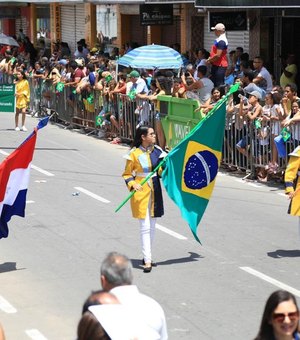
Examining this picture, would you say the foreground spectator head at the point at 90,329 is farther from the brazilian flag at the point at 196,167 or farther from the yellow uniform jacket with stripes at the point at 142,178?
the brazilian flag at the point at 196,167

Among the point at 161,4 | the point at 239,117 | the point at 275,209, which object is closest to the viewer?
the point at 275,209

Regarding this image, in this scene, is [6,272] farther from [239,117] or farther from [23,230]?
[239,117]

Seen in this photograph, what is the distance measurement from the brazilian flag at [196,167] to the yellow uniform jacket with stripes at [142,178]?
15.3 inches

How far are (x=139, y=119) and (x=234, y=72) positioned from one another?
2.28 meters

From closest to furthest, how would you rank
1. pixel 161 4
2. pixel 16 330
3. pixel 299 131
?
1. pixel 16 330
2. pixel 299 131
3. pixel 161 4

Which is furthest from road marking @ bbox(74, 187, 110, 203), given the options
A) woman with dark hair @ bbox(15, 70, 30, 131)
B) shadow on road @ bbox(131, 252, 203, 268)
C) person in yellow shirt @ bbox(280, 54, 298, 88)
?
woman with dark hair @ bbox(15, 70, 30, 131)

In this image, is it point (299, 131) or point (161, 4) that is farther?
point (161, 4)

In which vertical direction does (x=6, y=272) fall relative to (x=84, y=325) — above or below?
below

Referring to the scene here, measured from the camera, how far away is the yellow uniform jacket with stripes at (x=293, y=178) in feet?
40.9

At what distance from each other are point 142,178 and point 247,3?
10.0 meters

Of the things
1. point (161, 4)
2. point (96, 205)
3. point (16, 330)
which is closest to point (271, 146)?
point (96, 205)

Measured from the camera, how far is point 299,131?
680 inches

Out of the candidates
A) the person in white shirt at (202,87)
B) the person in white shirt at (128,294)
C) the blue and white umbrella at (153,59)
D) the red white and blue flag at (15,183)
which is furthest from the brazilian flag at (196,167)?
the blue and white umbrella at (153,59)

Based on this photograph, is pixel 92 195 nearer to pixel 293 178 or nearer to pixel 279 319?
pixel 293 178
